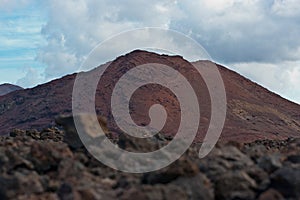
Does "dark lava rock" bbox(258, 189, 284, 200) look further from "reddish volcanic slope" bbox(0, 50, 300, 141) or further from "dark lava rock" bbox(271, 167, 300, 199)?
"reddish volcanic slope" bbox(0, 50, 300, 141)

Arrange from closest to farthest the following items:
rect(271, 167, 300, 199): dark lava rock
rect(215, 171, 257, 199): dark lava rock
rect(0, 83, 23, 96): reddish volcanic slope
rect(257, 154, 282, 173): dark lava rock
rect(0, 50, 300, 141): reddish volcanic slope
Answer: rect(271, 167, 300, 199): dark lava rock → rect(215, 171, 257, 199): dark lava rock → rect(257, 154, 282, 173): dark lava rock → rect(0, 50, 300, 141): reddish volcanic slope → rect(0, 83, 23, 96): reddish volcanic slope

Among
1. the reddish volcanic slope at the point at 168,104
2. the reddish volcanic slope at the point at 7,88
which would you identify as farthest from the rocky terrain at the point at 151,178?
the reddish volcanic slope at the point at 7,88

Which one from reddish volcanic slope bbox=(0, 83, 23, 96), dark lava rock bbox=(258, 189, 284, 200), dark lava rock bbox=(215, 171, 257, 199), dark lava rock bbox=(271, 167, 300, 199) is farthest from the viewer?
reddish volcanic slope bbox=(0, 83, 23, 96)

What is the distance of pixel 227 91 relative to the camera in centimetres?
7531

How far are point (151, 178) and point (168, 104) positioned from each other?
192 feet

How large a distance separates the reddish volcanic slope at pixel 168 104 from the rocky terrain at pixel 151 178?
143 feet

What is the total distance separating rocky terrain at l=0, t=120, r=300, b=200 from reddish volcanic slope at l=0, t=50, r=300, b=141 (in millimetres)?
43665

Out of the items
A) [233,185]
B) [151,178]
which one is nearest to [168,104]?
[151,178]

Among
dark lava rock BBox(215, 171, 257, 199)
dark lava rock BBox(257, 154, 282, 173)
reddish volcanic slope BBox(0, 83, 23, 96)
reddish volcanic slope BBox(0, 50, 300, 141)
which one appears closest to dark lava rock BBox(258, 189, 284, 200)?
dark lava rock BBox(215, 171, 257, 199)

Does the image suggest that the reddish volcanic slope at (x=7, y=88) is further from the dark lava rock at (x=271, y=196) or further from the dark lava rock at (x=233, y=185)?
the dark lava rock at (x=271, y=196)

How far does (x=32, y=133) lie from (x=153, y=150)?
41.9 feet

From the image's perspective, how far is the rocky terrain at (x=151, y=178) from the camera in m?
7.81

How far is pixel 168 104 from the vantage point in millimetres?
67250

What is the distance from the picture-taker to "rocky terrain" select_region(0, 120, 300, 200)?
781 cm
